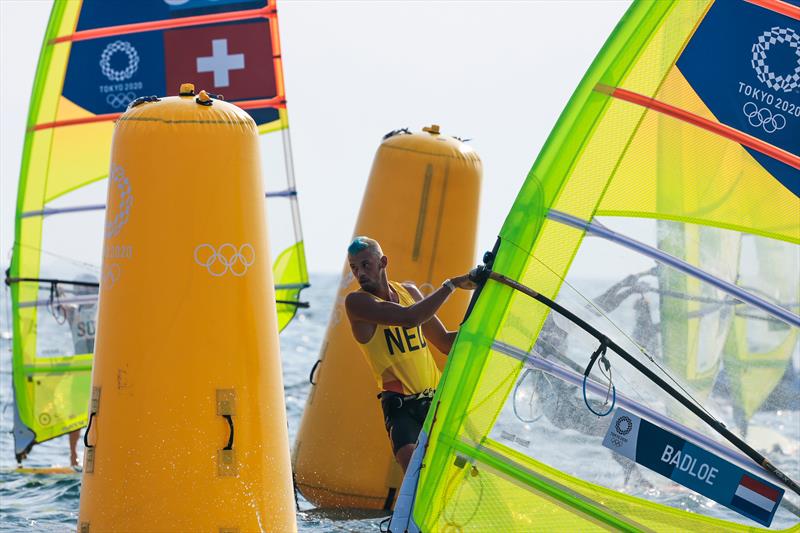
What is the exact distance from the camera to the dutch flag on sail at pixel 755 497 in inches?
174

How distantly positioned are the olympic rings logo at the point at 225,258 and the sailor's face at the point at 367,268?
1.81 feet

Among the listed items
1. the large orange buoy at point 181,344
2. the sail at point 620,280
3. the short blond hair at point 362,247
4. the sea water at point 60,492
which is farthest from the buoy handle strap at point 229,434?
the sea water at point 60,492

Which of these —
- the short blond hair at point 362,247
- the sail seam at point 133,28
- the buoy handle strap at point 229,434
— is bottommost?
the buoy handle strap at point 229,434

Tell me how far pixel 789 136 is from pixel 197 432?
90.2 inches

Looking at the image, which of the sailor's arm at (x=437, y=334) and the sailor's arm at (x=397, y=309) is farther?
the sailor's arm at (x=437, y=334)

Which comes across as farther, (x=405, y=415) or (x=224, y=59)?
(x=224, y=59)

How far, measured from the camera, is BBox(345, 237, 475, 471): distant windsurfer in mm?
5047

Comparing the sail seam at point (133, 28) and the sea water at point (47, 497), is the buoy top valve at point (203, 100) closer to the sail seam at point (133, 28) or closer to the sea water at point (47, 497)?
the sea water at point (47, 497)

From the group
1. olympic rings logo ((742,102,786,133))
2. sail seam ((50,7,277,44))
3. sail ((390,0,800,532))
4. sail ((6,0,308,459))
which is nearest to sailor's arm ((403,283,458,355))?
sail ((390,0,800,532))

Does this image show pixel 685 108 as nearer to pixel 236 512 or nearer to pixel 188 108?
pixel 188 108

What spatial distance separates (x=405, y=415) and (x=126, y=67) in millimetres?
5368

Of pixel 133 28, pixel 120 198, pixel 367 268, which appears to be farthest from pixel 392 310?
pixel 133 28

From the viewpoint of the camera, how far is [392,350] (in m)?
5.14

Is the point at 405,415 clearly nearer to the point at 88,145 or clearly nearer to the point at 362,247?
the point at 362,247
